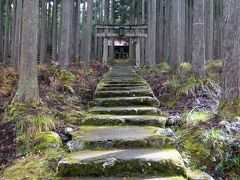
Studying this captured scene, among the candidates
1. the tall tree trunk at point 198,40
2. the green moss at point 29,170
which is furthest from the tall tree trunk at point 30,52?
the tall tree trunk at point 198,40

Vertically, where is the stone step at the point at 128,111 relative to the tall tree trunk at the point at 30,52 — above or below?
below

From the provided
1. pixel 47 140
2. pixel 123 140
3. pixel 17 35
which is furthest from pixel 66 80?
pixel 17 35

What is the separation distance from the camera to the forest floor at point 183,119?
455cm

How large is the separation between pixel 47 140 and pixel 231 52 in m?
3.62

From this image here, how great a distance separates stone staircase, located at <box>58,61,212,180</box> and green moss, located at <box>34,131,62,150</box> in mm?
281

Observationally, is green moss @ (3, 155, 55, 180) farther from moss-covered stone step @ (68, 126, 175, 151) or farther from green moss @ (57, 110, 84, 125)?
green moss @ (57, 110, 84, 125)

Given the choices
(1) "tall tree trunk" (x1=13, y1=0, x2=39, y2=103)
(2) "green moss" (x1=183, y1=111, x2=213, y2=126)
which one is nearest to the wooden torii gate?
(1) "tall tree trunk" (x1=13, y1=0, x2=39, y2=103)

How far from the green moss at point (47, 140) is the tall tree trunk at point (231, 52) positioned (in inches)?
119

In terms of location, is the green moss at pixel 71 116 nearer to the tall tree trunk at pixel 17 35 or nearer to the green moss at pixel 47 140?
the green moss at pixel 47 140

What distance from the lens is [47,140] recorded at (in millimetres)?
5008

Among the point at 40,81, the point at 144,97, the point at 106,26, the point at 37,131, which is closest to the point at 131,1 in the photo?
the point at 106,26

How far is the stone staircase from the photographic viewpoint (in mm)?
4043

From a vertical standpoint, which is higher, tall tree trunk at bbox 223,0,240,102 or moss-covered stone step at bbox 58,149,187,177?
tall tree trunk at bbox 223,0,240,102

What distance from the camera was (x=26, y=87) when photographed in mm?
6316
